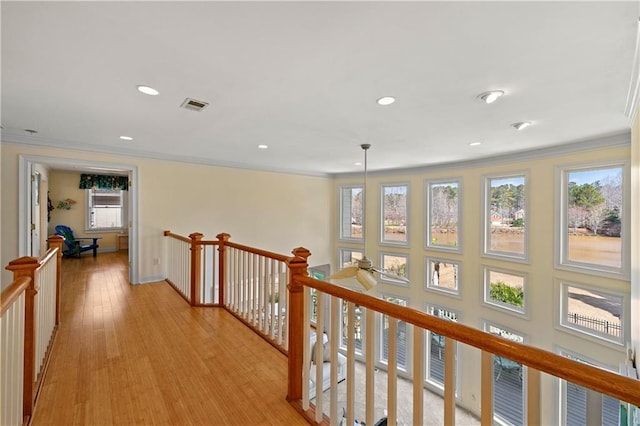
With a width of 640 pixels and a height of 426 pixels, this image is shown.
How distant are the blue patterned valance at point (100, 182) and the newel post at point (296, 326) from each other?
8173 millimetres

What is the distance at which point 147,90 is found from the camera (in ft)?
7.51

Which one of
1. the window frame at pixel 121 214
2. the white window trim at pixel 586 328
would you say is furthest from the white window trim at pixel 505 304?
the window frame at pixel 121 214

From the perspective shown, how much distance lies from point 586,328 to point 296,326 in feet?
15.1

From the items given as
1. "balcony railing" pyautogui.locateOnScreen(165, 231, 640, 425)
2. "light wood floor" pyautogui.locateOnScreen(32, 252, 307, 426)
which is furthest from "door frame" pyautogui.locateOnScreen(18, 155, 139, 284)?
"balcony railing" pyautogui.locateOnScreen(165, 231, 640, 425)

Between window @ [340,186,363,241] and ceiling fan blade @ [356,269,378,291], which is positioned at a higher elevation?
window @ [340,186,363,241]

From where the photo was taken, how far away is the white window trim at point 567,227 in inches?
145

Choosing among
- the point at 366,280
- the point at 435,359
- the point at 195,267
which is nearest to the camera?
the point at 366,280

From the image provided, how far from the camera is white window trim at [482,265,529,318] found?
4.71 m

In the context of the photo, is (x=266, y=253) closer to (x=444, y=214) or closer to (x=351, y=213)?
(x=444, y=214)

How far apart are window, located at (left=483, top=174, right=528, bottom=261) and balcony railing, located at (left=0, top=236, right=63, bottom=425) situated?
596 cm

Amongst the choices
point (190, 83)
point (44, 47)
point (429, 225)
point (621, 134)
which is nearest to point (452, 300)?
point (429, 225)

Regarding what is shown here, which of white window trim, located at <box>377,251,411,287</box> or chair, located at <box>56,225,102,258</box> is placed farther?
chair, located at <box>56,225,102,258</box>

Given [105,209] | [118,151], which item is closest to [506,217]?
[118,151]

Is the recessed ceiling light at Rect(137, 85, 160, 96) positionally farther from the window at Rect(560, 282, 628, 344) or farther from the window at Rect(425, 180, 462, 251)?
the window at Rect(560, 282, 628, 344)
